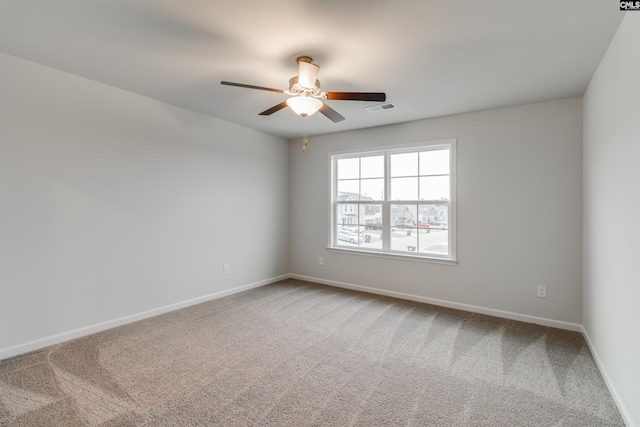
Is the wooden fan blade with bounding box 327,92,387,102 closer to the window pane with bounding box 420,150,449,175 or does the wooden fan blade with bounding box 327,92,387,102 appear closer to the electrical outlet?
the window pane with bounding box 420,150,449,175

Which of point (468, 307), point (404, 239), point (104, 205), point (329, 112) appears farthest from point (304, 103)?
point (468, 307)

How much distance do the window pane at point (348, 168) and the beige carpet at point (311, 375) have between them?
236 centimetres

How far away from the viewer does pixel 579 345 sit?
2832mm

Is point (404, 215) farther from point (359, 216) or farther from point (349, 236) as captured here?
point (349, 236)

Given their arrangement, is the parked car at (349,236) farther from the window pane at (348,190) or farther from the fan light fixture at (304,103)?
the fan light fixture at (304,103)

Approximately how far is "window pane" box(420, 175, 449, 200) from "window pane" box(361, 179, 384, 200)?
2.05ft

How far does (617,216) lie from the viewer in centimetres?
206

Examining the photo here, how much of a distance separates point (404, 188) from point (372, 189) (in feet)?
1.71

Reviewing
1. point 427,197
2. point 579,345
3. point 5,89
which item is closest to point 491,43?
point 427,197

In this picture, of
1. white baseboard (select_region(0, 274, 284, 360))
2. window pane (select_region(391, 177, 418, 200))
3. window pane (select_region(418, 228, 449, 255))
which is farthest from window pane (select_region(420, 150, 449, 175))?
white baseboard (select_region(0, 274, 284, 360))

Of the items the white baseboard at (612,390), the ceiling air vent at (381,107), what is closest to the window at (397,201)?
the ceiling air vent at (381,107)

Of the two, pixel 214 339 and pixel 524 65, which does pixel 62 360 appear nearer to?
pixel 214 339

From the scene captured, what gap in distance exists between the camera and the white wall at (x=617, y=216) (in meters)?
1.74

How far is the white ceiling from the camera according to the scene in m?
1.87
